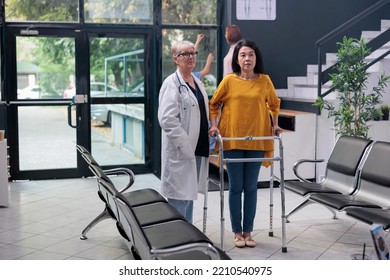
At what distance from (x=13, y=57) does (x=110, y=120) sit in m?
1.38

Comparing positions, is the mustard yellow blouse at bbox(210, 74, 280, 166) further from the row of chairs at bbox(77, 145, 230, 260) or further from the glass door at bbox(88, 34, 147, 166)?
the glass door at bbox(88, 34, 147, 166)

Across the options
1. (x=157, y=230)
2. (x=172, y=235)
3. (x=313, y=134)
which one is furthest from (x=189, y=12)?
(x=172, y=235)

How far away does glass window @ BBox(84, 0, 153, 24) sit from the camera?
7.56m

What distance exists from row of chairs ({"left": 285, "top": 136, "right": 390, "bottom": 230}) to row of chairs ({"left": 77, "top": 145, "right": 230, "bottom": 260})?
48.2 inches

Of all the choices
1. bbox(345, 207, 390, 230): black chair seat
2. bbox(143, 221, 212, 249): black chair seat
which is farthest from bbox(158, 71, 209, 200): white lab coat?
bbox(345, 207, 390, 230): black chair seat

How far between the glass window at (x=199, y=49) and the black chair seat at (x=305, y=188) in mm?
2982

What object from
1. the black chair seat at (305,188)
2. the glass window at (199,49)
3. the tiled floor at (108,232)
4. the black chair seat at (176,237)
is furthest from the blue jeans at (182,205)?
the glass window at (199,49)

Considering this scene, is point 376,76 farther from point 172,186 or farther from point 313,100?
point 172,186

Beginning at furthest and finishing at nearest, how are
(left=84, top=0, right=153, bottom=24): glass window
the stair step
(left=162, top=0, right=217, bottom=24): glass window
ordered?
the stair step → (left=162, top=0, right=217, bottom=24): glass window → (left=84, top=0, right=153, bottom=24): glass window

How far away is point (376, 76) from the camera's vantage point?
23.2 ft

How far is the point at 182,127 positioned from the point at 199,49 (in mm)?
3761

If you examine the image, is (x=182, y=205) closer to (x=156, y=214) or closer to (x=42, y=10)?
(x=156, y=214)
